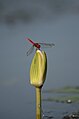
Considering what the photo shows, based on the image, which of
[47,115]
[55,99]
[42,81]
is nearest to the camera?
[42,81]

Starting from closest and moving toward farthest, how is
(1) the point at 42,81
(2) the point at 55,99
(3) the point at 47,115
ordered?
(1) the point at 42,81, (3) the point at 47,115, (2) the point at 55,99

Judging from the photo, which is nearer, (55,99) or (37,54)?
(37,54)

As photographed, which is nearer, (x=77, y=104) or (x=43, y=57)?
(x=43, y=57)

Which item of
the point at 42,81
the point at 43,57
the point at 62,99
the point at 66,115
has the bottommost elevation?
the point at 66,115

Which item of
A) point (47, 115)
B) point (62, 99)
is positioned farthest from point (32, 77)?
point (62, 99)

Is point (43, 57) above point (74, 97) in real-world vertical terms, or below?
above

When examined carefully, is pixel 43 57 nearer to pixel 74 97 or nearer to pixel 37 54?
pixel 37 54

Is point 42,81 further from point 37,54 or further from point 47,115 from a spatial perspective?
point 47,115

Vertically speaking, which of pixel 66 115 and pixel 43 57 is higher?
pixel 43 57

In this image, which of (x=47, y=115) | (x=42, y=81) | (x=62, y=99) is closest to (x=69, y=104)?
(x=62, y=99)
